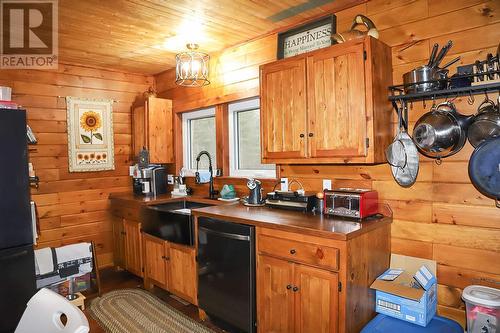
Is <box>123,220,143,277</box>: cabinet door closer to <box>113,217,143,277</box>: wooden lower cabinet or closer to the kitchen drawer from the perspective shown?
<box>113,217,143,277</box>: wooden lower cabinet

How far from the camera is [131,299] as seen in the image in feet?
10.3

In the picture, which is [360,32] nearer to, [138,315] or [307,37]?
[307,37]

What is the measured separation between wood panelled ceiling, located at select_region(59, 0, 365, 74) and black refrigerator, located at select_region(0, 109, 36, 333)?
0.92m

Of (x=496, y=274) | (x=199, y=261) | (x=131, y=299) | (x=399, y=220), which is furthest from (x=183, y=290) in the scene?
(x=496, y=274)

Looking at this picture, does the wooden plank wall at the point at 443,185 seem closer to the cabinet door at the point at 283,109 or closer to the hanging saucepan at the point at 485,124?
the hanging saucepan at the point at 485,124

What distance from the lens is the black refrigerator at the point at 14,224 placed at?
2346mm

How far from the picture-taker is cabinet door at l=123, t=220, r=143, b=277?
135 inches

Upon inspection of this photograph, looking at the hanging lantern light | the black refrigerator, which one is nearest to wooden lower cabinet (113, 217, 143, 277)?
the black refrigerator

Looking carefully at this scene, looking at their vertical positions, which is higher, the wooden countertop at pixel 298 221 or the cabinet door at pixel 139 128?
the cabinet door at pixel 139 128

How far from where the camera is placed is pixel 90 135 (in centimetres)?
387

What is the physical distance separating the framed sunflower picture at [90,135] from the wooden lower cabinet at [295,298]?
2.62 metres

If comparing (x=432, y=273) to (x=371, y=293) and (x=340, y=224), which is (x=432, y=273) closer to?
(x=371, y=293)

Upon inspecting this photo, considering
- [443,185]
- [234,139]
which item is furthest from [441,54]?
[234,139]

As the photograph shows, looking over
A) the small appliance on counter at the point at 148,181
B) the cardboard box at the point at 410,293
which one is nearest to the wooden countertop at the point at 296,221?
the cardboard box at the point at 410,293
